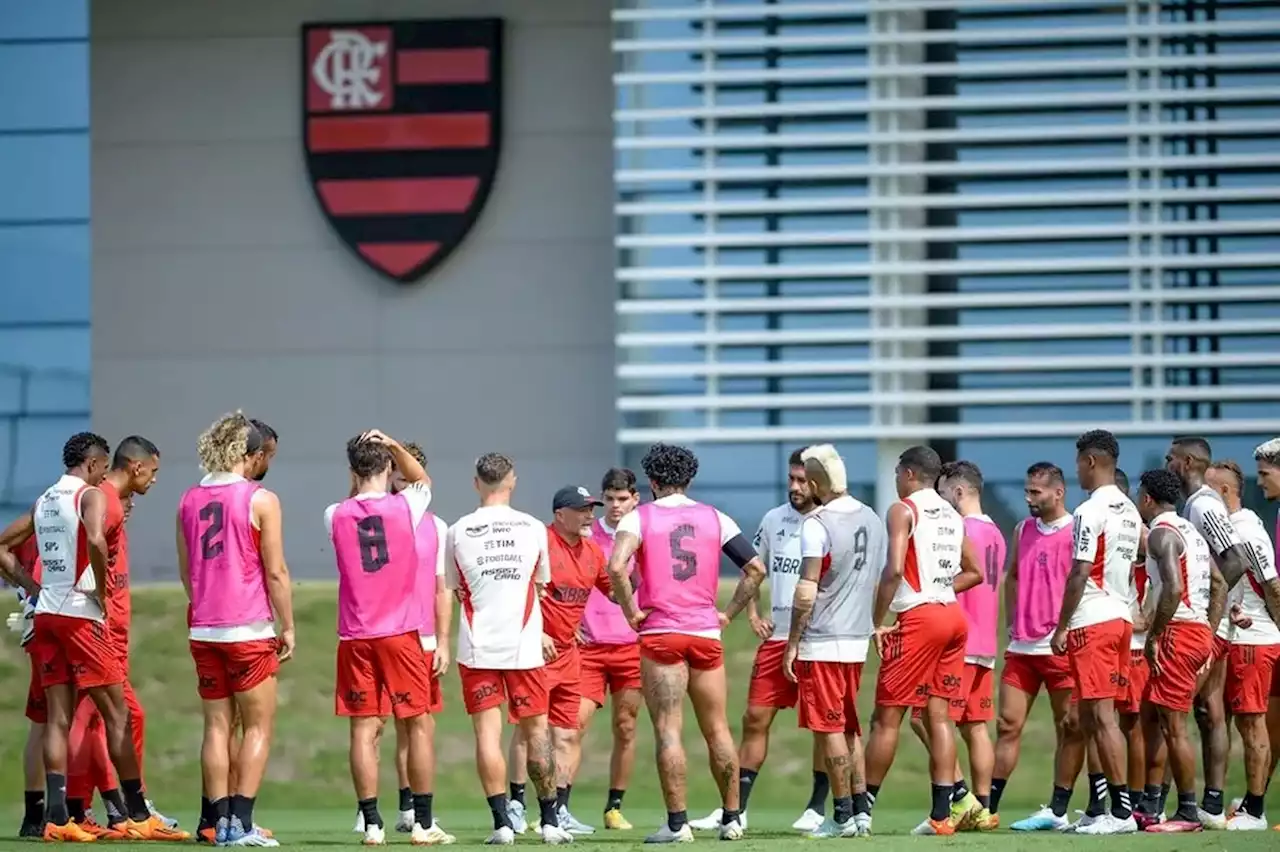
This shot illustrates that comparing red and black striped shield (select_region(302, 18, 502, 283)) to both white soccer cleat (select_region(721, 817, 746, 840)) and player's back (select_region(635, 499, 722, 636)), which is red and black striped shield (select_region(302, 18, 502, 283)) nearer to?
player's back (select_region(635, 499, 722, 636))

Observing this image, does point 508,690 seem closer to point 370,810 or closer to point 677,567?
point 370,810

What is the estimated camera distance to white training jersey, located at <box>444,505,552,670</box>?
10.5 m

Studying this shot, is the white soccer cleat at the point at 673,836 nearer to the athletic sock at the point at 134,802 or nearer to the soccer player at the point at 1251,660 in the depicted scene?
the athletic sock at the point at 134,802

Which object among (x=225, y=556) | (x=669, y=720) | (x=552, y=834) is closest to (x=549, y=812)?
(x=552, y=834)

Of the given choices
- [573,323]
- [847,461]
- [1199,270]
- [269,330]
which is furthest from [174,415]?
[1199,270]

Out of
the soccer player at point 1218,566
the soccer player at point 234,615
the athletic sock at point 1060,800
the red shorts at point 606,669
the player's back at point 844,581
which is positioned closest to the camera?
the soccer player at point 234,615

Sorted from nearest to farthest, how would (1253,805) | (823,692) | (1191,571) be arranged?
(823,692) < (1191,571) < (1253,805)

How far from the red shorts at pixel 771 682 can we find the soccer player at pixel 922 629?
0.86m

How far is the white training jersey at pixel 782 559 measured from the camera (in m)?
12.1

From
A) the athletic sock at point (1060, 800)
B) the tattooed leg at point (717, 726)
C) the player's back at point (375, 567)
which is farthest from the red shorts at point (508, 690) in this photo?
the athletic sock at point (1060, 800)

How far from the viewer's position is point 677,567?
10.7 m

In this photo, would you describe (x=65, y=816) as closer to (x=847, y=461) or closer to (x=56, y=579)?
(x=56, y=579)

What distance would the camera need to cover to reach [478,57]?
17312 millimetres

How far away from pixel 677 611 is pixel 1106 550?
2.49 meters
